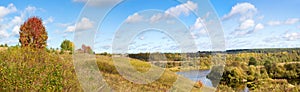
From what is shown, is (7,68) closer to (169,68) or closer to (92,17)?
(92,17)

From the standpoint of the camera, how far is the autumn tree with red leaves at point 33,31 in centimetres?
2025

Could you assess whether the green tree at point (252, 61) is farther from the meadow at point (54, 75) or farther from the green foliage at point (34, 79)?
the green foliage at point (34, 79)

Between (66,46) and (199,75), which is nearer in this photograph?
(199,75)

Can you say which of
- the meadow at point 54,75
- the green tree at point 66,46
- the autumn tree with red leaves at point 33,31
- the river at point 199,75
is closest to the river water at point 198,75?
the river at point 199,75

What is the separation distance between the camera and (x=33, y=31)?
826 inches

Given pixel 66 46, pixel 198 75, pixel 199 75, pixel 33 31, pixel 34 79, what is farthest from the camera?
pixel 66 46

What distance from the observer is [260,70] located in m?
46.6

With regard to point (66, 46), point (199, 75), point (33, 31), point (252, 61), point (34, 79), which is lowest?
point (252, 61)

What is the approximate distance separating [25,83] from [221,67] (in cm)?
505

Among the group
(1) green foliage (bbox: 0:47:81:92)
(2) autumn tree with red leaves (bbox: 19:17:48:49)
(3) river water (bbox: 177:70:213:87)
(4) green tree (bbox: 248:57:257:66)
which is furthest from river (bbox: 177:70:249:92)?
(4) green tree (bbox: 248:57:257:66)

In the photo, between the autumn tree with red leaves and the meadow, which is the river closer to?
the meadow

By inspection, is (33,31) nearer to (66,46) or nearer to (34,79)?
(66,46)

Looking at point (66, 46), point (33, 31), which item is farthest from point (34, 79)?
point (66, 46)

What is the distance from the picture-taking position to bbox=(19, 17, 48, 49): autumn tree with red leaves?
2025cm
